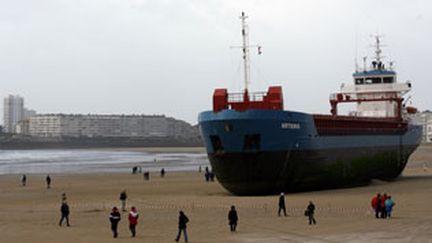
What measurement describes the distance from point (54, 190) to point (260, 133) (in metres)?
16.7

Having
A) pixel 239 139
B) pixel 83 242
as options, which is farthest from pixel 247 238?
pixel 239 139

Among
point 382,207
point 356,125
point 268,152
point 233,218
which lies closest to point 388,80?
point 356,125

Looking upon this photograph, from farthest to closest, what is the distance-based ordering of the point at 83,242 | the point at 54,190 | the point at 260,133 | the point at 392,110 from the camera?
the point at 392,110 < the point at 54,190 < the point at 260,133 < the point at 83,242

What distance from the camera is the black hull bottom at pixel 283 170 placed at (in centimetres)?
3384

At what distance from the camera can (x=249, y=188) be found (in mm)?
34375

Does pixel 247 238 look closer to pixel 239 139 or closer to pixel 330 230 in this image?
pixel 330 230

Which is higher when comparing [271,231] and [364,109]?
[364,109]

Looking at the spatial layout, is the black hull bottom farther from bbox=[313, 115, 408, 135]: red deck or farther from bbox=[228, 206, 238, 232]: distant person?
bbox=[228, 206, 238, 232]: distant person

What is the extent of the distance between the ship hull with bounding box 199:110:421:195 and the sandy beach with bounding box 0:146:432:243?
1097mm

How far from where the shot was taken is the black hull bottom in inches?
1332

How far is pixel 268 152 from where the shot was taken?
33.7 m

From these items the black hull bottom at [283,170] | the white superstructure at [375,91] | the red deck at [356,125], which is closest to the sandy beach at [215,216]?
the black hull bottom at [283,170]

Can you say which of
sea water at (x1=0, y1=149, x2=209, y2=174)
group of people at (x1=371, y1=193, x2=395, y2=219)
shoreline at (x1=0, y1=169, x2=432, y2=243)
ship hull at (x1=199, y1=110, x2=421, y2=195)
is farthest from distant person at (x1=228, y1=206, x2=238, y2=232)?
sea water at (x1=0, y1=149, x2=209, y2=174)

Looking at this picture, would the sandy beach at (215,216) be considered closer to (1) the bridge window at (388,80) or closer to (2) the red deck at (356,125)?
(2) the red deck at (356,125)
